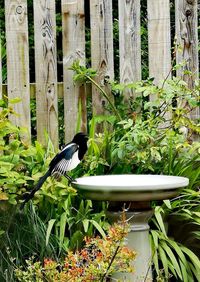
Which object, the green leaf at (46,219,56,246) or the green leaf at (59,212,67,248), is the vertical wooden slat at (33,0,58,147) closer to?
the green leaf at (59,212,67,248)

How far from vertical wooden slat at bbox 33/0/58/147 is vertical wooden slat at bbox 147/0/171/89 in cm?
70

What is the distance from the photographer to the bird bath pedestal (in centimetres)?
346

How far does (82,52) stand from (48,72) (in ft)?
0.93

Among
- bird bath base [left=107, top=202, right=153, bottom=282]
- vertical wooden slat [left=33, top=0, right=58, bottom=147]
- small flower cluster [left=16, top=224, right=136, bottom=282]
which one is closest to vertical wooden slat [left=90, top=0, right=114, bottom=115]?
vertical wooden slat [left=33, top=0, right=58, bottom=147]

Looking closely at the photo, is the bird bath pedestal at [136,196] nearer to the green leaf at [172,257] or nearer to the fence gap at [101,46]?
the green leaf at [172,257]

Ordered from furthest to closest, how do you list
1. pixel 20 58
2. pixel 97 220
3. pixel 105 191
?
pixel 20 58 → pixel 97 220 → pixel 105 191

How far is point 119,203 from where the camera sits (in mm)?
3654

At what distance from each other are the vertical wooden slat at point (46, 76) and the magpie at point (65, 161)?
0.92 meters

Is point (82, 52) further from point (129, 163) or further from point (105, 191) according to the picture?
point (105, 191)

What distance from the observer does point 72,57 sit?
16.6 feet

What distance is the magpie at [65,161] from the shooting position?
4.02m

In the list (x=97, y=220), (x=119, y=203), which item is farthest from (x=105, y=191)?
(x=97, y=220)

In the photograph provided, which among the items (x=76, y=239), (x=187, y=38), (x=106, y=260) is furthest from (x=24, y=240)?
(x=187, y=38)

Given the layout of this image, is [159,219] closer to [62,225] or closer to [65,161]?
[62,225]
